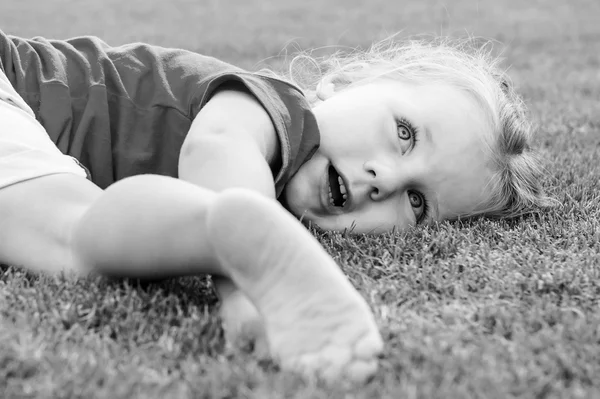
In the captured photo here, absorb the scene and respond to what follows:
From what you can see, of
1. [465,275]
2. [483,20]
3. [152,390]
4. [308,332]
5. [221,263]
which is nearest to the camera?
[152,390]

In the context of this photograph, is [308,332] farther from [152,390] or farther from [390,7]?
[390,7]

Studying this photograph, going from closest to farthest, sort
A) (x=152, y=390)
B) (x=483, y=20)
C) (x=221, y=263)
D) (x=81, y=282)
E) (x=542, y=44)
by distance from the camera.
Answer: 1. (x=152, y=390)
2. (x=221, y=263)
3. (x=81, y=282)
4. (x=542, y=44)
5. (x=483, y=20)

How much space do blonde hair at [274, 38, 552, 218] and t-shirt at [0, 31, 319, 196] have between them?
1.28ft

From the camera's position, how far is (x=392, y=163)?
2.15m

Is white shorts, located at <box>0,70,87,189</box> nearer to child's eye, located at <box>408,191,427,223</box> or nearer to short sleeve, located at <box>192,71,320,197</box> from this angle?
short sleeve, located at <box>192,71,320,197</box>

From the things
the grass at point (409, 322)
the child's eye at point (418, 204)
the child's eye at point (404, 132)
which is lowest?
the child's eye at point (418, 204)

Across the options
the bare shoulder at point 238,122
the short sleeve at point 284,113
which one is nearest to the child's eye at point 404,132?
the short sleeve at point 284,113

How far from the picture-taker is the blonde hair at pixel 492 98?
7.56 ft

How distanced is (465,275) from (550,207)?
0.69 m

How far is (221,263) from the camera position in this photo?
1463 millimetres

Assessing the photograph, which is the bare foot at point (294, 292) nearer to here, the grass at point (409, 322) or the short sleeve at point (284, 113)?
the grass at point (409, 322)

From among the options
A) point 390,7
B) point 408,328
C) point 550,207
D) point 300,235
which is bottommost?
point 390,7

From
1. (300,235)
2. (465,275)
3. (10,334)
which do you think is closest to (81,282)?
(10,334)

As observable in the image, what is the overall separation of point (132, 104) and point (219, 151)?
488 mm
